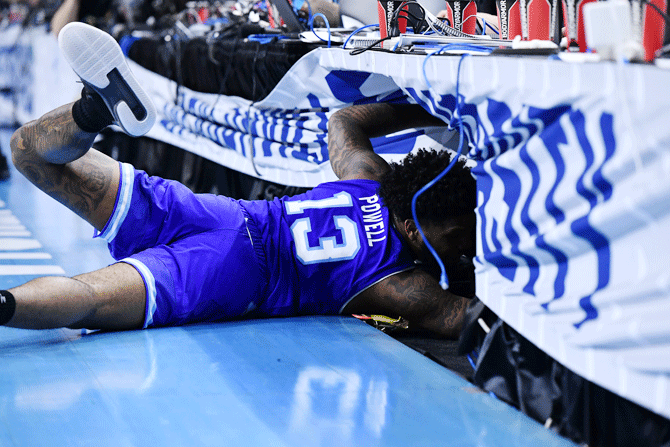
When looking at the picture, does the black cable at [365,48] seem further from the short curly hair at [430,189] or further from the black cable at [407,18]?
the short curly hair at [430,189]

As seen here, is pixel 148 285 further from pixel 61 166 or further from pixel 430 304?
pixel 430 304

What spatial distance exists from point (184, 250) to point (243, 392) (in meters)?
0.48

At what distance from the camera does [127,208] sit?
1739mm

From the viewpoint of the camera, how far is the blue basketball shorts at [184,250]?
1678 millimetres

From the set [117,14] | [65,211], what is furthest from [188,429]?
[117,14]

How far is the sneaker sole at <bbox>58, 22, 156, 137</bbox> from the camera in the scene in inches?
67.1

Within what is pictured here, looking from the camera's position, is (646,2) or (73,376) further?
(73,376)

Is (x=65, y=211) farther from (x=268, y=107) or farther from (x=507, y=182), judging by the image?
(x=507, y=182)

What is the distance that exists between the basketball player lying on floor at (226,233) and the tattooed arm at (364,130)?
0.31 ft

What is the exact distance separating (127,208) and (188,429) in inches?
27.9

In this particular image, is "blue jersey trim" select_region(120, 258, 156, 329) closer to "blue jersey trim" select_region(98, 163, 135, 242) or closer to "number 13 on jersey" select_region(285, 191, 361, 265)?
"blue jersey trim" select_region(98, 163, 135, 242)

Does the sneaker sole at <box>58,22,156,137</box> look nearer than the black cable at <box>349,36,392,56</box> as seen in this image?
Yes

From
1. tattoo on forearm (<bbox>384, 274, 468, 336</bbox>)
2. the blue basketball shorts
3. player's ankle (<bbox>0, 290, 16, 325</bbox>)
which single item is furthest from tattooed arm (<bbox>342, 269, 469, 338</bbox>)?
player's ankle (<bbox>0, 290, 16, 325</bbox>)

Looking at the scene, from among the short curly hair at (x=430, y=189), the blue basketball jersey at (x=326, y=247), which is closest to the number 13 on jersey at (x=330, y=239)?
the blue basketball jersey at (x=326, y=247)
